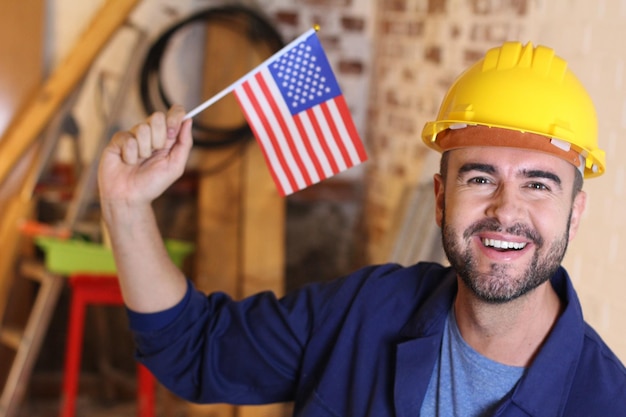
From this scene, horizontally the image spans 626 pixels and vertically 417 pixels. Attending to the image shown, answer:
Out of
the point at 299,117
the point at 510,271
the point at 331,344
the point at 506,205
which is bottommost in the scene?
the point at 331,344

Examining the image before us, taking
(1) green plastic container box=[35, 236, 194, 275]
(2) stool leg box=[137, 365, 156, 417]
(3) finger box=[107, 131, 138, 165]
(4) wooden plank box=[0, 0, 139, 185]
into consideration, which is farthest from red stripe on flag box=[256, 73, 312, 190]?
(4) wooden plank box=[0, 0, 139, 185]

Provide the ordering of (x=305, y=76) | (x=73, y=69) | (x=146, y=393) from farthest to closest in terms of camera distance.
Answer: (x=73, y=69) < (x=146, y=393) < (x=305, y=76)

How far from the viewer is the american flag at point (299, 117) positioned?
222 centimetres

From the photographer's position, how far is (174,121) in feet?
6.71

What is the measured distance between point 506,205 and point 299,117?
691mm

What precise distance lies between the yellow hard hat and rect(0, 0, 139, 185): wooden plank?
2.38 meters

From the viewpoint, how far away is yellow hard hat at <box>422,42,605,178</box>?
1748 mm

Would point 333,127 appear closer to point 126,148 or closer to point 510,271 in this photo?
point 126,148

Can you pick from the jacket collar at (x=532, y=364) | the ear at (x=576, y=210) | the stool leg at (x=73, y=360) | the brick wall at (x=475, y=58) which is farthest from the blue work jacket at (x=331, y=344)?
the stool leg at (x=73, y=360)

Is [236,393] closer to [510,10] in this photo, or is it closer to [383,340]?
[383,340]

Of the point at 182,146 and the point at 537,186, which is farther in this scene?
the point at 182,146

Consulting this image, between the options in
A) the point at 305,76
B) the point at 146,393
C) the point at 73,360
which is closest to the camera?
the point at 305,76

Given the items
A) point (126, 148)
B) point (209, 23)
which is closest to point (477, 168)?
point (126, 148)

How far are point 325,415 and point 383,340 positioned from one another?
200 mm
